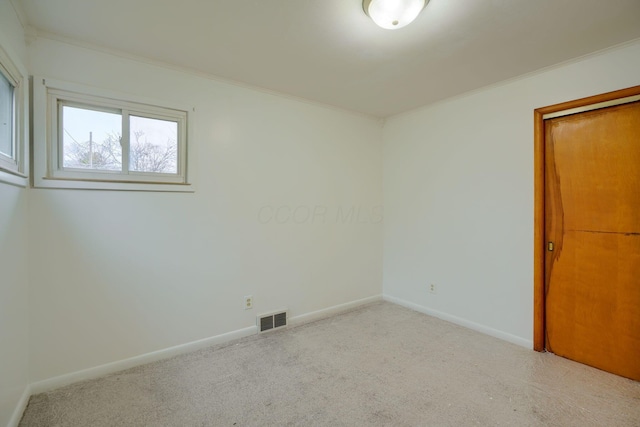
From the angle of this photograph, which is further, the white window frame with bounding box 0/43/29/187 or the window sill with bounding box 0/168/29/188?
the white window frame with bounding box 0/43/29/187

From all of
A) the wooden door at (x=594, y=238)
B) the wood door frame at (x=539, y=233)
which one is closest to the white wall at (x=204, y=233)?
the wood door frame at (x=539, y=233)

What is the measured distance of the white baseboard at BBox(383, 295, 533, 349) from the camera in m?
2.65

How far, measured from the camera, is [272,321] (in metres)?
2.94

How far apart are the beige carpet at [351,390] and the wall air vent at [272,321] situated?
18 centimetres

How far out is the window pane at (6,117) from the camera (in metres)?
1.63

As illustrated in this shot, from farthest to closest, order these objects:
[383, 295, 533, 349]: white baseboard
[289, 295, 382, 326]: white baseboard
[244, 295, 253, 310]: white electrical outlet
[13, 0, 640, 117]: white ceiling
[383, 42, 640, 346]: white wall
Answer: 1. [289, 295, 382, 326]: white baseboard
2. [244, 295, 253, 310]: white electrical outlet
3. [383, 295, 533, 349]: white baseboard
4. [383, 42, 640, 346]: white wall
5. [13, 0, 640, 117]: white ceiling

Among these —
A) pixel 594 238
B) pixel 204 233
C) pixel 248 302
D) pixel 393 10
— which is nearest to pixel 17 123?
pixel 204 233

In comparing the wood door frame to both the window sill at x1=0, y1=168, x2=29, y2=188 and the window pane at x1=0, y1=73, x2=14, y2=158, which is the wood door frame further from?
the window pane at x1=0, y1=73, x2=14, y2=158

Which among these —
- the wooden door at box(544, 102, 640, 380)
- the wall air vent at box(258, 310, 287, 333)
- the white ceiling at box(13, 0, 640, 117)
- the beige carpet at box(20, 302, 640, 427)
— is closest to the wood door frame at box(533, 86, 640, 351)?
the wooden door at box(544, 102, 640, 380)

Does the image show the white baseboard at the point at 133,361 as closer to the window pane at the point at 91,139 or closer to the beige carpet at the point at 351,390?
the beige carpet at the point at 351,390

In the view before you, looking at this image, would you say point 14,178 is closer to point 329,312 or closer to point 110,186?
point 110,186

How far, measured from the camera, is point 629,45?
209 centimetres

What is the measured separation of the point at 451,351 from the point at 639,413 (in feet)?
3.66

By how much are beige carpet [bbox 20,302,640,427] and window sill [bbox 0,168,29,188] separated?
1.40m
